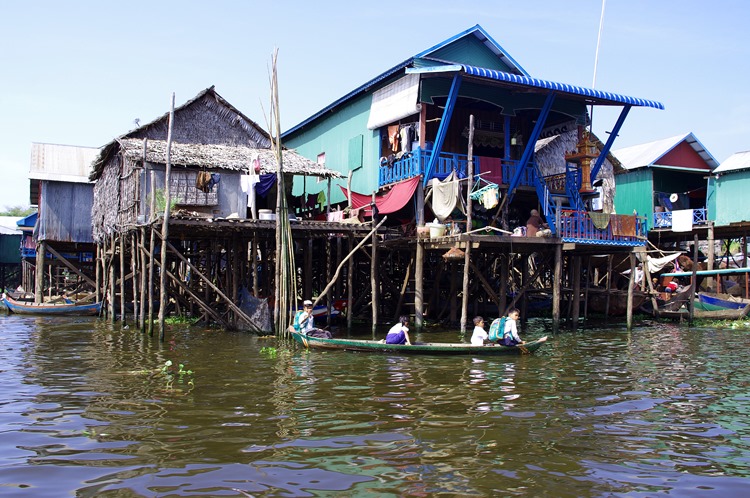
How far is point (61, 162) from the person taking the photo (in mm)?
28812

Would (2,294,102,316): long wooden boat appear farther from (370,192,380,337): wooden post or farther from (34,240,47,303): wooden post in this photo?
(370,192,380,337): wooden post

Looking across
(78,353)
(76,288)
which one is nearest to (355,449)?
(78,353)

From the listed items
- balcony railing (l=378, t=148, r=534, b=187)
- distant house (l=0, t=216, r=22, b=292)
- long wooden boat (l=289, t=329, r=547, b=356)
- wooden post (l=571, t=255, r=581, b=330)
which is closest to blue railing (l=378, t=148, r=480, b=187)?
balcony railing (l=378, t=148, r=534, b=187)

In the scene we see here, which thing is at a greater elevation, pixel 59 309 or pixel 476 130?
pixel 476 130

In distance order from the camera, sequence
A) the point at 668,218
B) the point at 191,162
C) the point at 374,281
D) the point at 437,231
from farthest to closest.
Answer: the point at 668,218, the point at 374,281, the point at 437,231, the point at 191,162

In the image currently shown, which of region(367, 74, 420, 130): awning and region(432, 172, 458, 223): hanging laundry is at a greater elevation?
region(367, 74, 420, 130): awning

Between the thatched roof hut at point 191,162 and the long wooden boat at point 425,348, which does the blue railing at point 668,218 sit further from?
the long wooden boat at point 425,348

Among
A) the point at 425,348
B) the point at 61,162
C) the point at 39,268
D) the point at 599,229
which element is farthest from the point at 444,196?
the point at 61,162

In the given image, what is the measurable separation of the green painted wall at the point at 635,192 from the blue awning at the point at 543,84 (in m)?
10.1

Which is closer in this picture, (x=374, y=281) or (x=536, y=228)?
(x=374, y=281)

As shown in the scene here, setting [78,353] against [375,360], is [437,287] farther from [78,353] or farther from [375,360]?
[78,353]

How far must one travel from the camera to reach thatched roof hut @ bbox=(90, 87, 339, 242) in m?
19.0

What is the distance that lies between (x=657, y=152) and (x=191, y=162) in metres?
22.2

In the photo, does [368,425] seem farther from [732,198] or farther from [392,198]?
[732,198]
